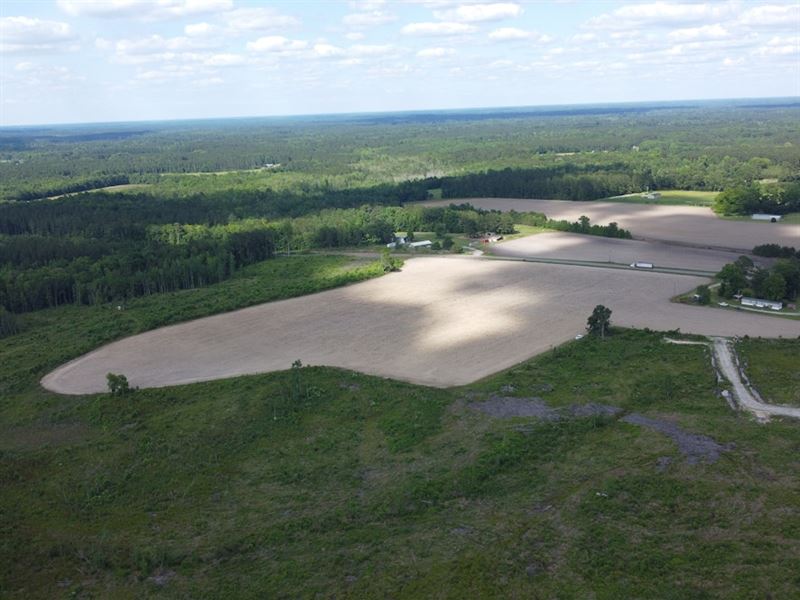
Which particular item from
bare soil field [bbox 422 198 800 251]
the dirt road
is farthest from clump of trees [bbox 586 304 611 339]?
bare soil field [bbox 422 198 800 251]

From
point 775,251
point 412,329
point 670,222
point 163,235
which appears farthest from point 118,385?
point 670,222

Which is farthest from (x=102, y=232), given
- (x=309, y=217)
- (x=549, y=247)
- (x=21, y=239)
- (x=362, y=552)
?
(x=362, y=552)

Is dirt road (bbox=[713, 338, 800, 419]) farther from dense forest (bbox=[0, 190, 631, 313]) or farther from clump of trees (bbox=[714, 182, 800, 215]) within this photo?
clump of trees (bbox=[714, 182, 800, 215])

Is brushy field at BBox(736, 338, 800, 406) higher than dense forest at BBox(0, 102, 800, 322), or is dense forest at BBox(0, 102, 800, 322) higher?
dense forest at BBox(0, 102, 800, 322)

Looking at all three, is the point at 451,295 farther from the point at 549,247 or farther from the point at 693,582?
the point at 693,582

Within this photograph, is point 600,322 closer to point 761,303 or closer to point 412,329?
point 412,329
